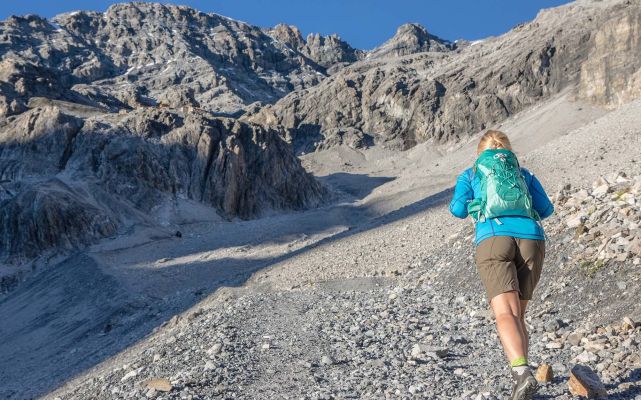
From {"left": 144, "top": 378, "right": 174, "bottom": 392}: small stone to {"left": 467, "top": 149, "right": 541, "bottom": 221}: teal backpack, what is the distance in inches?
148

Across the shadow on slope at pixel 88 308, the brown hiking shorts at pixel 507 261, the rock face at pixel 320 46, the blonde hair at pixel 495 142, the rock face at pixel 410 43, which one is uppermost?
the rock face at pixel 320 46

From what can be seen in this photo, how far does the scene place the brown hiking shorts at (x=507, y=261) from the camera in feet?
16.9

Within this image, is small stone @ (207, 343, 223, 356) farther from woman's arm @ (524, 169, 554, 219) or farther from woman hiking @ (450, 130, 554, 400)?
woman's arm @ (524, 169, 554, 219)

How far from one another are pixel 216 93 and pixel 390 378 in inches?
4864

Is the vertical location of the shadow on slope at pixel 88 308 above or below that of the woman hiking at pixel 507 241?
below

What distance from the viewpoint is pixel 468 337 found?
8078 millimetres

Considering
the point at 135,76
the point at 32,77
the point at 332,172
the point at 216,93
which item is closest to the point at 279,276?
the point at 32,77

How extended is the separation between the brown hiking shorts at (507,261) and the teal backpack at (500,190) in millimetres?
223

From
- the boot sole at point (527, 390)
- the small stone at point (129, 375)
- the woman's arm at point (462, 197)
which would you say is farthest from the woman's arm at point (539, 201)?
the small stone at point (129, 375)

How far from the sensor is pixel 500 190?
5270mm

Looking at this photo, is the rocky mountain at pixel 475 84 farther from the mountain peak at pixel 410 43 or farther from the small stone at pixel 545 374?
the mountain peak at pixel 410 43

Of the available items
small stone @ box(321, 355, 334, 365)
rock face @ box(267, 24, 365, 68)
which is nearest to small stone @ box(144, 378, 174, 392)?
small stone @ box(321, 355, 334, 365)

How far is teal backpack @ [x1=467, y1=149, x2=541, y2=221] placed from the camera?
5250 mm

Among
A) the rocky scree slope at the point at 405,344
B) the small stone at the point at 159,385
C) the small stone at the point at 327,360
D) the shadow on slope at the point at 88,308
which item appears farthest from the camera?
the shadow on slope at the point at 88,308
